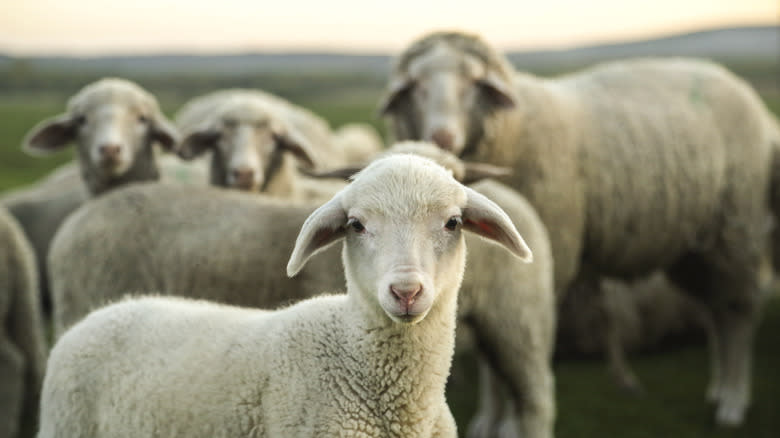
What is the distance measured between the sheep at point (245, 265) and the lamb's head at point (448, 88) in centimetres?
88

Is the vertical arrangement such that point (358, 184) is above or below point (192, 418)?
above

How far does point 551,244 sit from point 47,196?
359 cm

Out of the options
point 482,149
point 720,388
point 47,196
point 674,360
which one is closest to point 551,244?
point 482,149

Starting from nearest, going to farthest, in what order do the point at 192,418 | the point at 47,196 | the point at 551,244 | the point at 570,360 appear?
the point at 192,418 < the point at 551,244 < the point at 47,196 < the point at 570,360

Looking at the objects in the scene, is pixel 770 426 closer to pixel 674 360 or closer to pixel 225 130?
pixel 674 360

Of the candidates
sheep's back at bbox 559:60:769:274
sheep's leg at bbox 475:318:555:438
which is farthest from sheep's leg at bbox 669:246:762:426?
sheep's leg at bbox 475:318:555:438

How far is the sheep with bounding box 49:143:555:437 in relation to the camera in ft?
12.4

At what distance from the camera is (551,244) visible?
202 inches

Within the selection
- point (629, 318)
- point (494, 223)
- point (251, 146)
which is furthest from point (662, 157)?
point (494, 223)

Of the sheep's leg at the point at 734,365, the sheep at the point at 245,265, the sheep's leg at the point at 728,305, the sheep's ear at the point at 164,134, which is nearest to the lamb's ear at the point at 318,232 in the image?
the sheep at the point at 245,265

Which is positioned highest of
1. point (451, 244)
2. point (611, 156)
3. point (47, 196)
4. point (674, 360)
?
point (451, 244)

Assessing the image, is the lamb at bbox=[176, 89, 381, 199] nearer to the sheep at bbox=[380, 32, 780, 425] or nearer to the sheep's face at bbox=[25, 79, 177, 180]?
the sheep's face at bbox=[25, 79, 177, 180]

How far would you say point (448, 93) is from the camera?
496 centimetres

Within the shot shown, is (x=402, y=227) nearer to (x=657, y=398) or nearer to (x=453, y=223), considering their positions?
(x=453, y=223)
